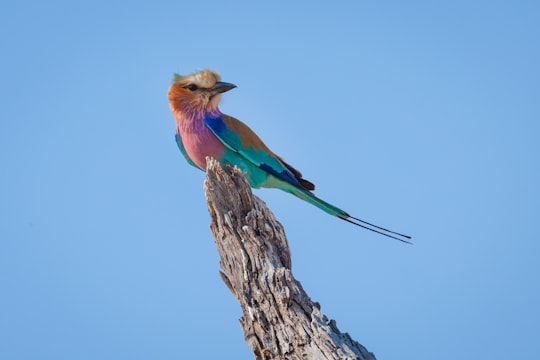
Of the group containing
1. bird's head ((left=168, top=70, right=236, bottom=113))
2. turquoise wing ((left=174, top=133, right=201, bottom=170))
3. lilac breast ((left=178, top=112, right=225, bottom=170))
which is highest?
bird's head ((left=168, top=70, right=236, bottom=113))

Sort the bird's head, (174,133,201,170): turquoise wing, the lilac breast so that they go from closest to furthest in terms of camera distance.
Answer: the lilac breast → the bird's head → (174,133,201,170): turquoise wing

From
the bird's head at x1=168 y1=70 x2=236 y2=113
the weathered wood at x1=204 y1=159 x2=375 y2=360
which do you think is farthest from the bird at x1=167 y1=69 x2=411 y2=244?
the weathered wood at x1=204 y1=159 x2=375 y2=360

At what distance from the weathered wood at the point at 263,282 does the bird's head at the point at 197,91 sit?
4.29ft

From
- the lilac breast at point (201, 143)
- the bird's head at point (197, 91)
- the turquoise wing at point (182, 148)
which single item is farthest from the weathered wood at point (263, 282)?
the turquoise wing at point (182, 148)

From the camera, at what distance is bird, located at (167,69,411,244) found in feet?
23.4

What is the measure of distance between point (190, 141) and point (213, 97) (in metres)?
0.48

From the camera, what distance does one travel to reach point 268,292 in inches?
203

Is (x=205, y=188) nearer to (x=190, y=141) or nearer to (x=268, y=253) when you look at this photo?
(x=268, y=253)

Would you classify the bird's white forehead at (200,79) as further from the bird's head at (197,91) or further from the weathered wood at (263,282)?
the weathered wood at (263,282)

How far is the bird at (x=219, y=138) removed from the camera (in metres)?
7.14

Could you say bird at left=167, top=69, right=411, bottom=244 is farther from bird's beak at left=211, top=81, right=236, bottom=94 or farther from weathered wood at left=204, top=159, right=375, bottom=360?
weathered wood at left=204, top=159, right=375, bottom=360

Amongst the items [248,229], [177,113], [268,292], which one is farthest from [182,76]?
[268,292]

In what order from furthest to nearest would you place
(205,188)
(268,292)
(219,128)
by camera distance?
(219,128), (205,188), (268,292)

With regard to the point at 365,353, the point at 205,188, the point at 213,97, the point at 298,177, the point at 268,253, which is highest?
the point at 213,97
